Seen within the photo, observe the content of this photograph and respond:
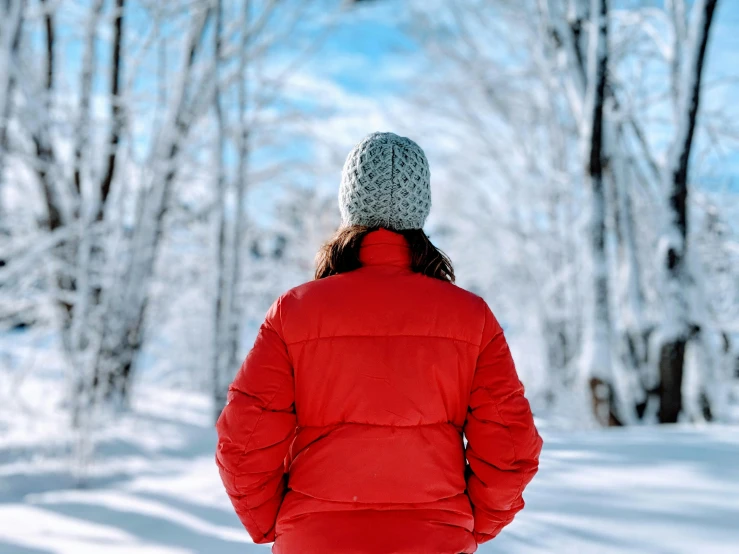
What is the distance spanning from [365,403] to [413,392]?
0.11 m

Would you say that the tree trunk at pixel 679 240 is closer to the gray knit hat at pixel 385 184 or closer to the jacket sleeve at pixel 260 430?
the gray knit hat at pixel 385 184

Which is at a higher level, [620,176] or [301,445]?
[620,176]

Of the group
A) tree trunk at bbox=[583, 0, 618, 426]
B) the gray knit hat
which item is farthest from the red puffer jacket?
tree trunk at bbox=[583, 0, 618, 426]

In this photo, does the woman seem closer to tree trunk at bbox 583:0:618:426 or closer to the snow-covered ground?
the snow-covered ground

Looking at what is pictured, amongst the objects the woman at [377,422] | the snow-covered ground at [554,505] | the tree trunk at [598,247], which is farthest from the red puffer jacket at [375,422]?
the tree trunk at [598,247]

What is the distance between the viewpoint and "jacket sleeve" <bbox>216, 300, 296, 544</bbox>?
1.38 metres

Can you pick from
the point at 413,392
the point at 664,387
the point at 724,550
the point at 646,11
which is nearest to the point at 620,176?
the point at 646,11

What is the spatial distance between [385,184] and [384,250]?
0.58ft

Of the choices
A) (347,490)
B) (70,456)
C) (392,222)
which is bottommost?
(70,456)

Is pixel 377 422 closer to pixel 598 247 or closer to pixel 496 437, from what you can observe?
pixel 496 437

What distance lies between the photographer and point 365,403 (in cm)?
137

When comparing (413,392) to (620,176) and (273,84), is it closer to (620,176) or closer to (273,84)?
(620,176)

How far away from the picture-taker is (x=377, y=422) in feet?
4.49

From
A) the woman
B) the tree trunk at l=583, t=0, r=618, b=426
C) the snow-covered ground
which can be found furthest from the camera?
the tree trunk at l=583, t=0, r=618, b=426
